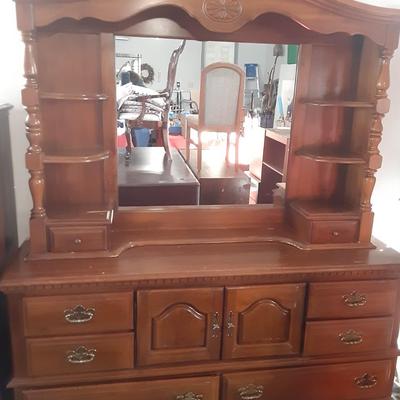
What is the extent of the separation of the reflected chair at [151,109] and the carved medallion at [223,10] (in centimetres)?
27

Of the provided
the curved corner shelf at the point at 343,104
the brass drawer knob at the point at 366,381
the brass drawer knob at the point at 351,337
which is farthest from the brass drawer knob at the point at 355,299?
the curved corner shelf at the point at 343,104

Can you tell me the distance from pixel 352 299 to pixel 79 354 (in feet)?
3.13

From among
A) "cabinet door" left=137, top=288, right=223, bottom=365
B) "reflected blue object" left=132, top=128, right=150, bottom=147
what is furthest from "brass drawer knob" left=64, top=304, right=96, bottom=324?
"reflected blue object" left=132, top=128, right=150, bottom=147

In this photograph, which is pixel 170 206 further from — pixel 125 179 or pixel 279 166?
pixel 279 166

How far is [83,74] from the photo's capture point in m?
1.63

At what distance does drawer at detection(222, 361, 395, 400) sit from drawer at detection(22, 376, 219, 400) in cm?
7

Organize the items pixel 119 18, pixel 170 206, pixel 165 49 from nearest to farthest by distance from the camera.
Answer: pixel 119 18 → pixel 165 49 → pixel 170 206

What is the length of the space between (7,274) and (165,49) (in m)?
0.95

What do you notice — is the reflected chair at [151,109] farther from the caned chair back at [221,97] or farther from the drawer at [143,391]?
the drawer at [143,391]

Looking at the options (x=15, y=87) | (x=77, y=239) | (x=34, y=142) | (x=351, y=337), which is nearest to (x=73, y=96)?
(x=34, y=142)

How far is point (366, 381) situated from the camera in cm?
173

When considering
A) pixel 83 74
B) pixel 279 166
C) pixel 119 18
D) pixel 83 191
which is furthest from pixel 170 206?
pixel 119 18

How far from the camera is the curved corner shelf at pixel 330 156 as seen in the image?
168cm

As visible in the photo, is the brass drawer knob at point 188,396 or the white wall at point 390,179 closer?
the brass drawer knob at point 188,396
